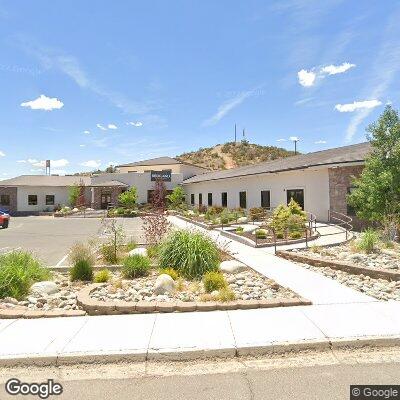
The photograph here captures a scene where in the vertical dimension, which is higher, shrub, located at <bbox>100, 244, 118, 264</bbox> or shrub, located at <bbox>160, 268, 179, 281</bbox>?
shrub, located at <bbox>100, 244, 118, 264</bbox>

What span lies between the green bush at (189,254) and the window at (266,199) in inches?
665

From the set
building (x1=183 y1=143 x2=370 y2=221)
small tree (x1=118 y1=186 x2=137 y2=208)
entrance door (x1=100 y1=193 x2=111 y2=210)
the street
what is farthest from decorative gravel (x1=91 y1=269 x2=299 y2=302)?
entrance door (x1=100 y1=193 x2=111 y2=210)

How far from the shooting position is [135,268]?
9477 mm

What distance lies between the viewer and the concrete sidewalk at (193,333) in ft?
16.1

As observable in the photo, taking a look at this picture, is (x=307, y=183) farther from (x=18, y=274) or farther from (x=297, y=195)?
(x=18, y=274)

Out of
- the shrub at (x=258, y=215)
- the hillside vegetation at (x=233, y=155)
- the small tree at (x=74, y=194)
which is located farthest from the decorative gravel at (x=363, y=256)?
the hillside vegetation at (x=233, y=155)

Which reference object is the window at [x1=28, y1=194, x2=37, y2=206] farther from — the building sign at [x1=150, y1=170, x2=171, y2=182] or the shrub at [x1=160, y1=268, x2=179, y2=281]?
the shrub at [x1=160, y1=268, x2=179, y2=281]

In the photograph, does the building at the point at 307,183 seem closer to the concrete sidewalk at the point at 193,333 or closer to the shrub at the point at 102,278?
the concrete sidewalk at the point at 193,333

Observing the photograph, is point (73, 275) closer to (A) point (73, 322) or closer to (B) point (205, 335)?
(A) point (73, 322)

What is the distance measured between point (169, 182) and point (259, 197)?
24525mm

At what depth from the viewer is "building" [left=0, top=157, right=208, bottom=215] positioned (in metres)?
46.6

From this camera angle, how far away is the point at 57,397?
4.02 meters

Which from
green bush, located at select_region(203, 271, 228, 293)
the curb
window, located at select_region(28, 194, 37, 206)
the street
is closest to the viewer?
the street

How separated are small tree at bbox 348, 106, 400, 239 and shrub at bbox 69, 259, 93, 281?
11152 mm
